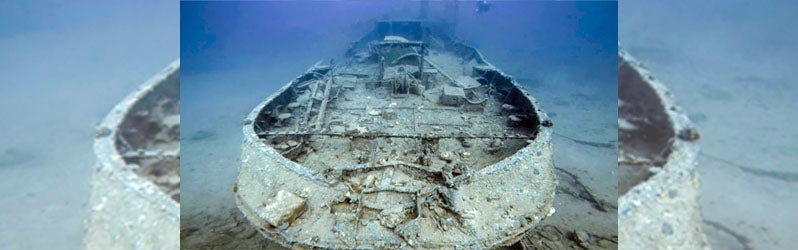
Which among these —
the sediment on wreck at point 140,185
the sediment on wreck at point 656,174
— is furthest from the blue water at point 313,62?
the sediment on wreck at point 140,185

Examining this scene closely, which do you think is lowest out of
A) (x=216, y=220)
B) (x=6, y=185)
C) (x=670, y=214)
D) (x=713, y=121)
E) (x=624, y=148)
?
(x=216, y=220)

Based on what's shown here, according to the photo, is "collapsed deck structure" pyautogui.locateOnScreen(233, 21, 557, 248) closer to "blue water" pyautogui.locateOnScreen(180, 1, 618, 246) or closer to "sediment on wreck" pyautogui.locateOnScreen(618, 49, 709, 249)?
"sediment on wreck" pyautogui.locateOnScreen(618, 49, 709, 249)

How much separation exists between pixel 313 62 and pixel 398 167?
2563cm

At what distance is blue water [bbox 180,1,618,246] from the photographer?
8.91 m

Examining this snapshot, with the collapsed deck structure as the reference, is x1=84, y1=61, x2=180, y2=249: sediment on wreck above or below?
above

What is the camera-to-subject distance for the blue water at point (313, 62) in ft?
29.2

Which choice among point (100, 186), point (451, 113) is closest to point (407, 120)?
point (451, 113)

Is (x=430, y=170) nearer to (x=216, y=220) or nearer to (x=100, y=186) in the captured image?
(x=100, y=186)

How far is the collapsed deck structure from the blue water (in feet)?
6.33

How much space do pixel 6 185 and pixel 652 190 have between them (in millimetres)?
6440

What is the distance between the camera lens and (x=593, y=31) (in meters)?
36.7

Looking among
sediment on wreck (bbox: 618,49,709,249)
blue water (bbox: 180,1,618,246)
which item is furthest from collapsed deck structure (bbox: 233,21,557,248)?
blue water (bbox: 180,1,618,246)

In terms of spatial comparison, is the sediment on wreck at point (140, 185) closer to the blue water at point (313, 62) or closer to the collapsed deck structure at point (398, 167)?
the collapsed deck structure at point (398, 167)

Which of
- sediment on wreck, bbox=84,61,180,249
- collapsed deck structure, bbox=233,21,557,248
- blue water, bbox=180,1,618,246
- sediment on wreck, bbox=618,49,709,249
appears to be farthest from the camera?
blue water, bbox=180,1,618,246
